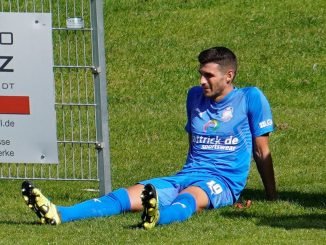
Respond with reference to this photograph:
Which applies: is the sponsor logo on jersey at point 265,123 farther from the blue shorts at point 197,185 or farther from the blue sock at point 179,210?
the blue sock at point 179,210

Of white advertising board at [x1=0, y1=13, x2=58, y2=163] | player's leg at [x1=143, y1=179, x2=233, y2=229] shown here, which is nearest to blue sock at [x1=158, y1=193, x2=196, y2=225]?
player's leg at [x1=143, y1=179, x2=233, y2=229]

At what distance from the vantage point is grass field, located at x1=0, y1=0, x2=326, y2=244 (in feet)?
27.2

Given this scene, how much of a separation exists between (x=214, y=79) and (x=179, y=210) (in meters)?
1.14

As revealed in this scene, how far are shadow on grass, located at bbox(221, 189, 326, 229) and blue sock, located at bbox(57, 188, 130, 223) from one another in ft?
2.33

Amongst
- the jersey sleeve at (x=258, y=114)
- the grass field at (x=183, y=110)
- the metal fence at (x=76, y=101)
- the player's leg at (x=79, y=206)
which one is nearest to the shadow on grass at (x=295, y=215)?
the grass field at (x=183, y=110)

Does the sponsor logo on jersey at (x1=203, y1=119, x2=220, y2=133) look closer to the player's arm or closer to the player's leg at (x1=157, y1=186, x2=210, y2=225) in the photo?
the player's arm

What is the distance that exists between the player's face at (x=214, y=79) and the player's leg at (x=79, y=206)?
87 centimetres

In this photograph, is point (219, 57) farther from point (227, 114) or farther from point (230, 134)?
point (230, 134)

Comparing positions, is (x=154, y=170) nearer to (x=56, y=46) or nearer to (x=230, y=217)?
(x=56, y=46)

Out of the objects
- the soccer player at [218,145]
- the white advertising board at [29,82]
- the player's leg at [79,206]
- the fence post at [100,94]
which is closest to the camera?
the player's leg at [79,206]

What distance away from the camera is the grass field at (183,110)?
8.28 meters

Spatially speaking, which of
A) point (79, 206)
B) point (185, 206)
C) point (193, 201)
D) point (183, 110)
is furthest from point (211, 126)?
point (183, 110)

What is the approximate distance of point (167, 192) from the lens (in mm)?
9094

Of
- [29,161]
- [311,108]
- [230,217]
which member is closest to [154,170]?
[29,161]
